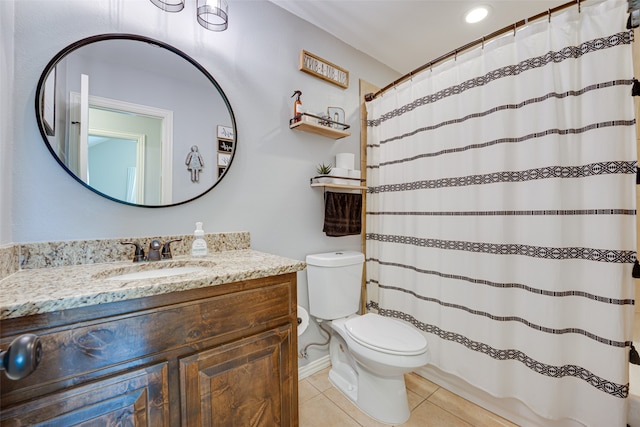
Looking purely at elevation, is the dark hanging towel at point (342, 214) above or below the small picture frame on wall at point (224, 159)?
below

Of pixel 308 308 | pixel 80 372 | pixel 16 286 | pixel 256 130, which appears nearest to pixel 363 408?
pixel 308 308

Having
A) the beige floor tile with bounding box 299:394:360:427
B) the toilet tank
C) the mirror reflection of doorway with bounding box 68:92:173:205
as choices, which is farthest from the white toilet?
the mirror reflection of doorway with bounding box 68:92:173:205

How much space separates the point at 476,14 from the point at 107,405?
258 cm

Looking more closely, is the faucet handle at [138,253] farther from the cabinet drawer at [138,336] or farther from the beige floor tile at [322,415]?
the beige floor tile at [322,415]

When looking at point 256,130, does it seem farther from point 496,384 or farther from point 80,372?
point 496,384

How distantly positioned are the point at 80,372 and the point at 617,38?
6.98 feet

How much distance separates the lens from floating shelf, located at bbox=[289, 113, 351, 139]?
1.61 meters

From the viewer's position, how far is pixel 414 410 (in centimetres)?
146

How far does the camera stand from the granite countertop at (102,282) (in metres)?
0.64

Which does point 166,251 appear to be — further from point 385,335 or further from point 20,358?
point 385,335

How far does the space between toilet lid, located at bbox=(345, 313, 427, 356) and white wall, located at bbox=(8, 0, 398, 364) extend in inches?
16.3

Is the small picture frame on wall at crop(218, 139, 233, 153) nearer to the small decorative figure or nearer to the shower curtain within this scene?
the small decorative figure

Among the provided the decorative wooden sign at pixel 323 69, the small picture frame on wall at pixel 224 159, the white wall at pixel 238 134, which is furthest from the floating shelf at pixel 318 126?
the small picture frame on wall at pixel 224 159

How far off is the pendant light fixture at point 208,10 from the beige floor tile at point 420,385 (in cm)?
232
